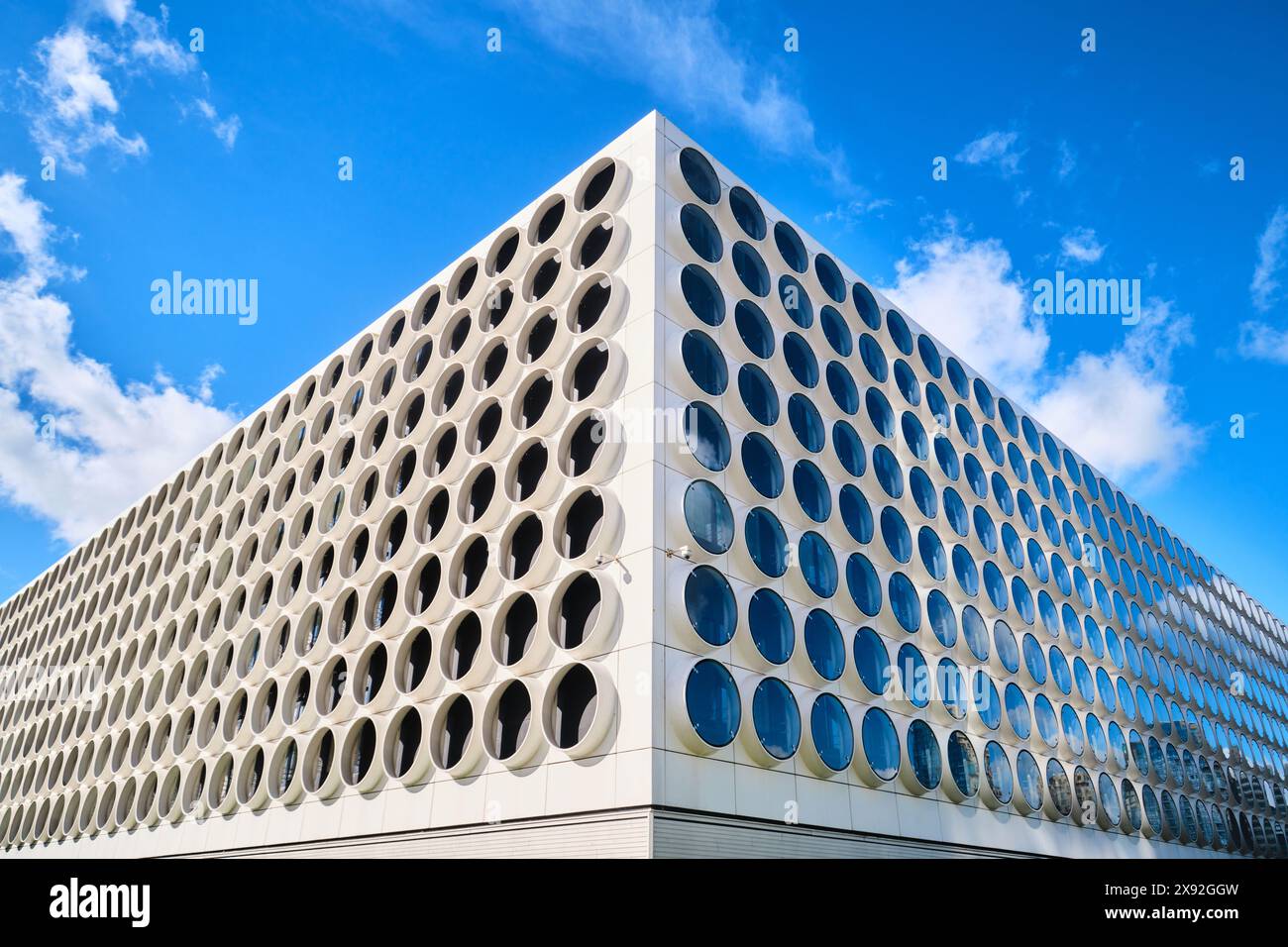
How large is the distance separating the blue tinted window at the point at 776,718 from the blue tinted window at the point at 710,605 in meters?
1.45

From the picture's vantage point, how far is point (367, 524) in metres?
26.9

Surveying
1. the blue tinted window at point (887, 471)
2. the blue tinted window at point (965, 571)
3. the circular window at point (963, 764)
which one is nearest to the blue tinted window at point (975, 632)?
the blue tinted window at point (965, 571)

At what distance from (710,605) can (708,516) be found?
6.61ft

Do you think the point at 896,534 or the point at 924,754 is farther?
the point at 896,534

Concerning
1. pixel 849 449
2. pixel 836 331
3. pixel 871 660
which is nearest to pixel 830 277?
pixel 836 331

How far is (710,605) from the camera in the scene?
18.3 m

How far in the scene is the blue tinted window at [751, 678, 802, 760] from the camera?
18109mm

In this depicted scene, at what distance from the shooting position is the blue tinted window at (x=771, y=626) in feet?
62.3

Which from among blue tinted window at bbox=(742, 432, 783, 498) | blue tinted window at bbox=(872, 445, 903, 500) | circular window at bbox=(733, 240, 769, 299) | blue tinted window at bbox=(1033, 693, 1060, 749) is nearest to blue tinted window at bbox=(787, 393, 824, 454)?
blue tinted window at bbox=(742, 432, 783, 498)

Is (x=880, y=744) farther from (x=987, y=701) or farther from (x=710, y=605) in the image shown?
(x=987, y=701)

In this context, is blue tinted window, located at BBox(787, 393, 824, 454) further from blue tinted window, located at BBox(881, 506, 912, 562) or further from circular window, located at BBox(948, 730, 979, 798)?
circular window, located at BBox(948, 730, 979, 798)

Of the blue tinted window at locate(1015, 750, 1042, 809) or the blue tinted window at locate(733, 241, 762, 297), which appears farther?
the blue tinted window at locate(1015, 750, 1042, 809)

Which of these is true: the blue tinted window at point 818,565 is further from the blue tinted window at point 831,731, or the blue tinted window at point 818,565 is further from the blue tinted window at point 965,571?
the blue tinted window at point 965,571

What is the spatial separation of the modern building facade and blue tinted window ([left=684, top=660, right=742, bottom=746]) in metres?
0.08
